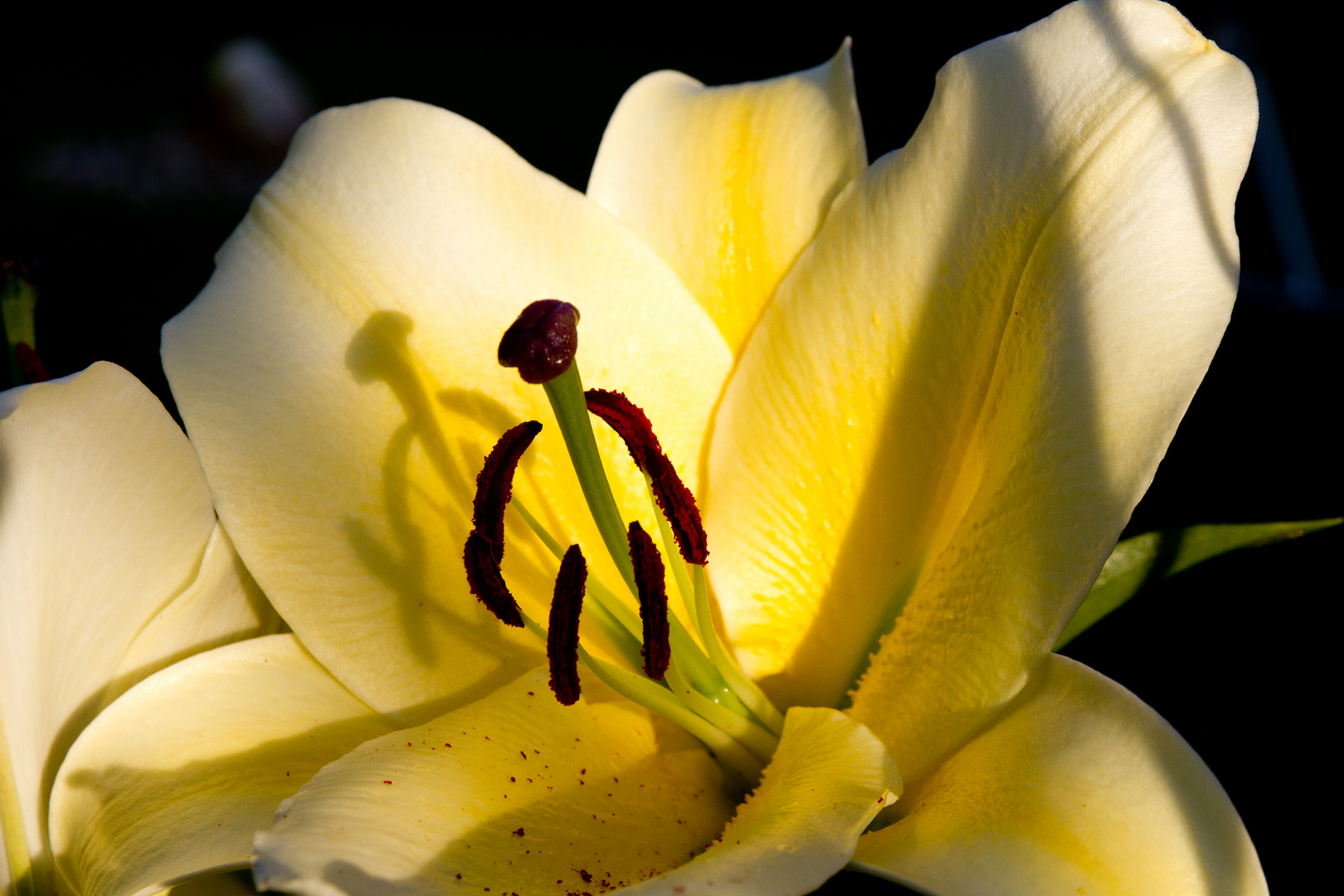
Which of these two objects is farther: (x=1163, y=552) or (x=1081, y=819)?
(x=1163, y=552)

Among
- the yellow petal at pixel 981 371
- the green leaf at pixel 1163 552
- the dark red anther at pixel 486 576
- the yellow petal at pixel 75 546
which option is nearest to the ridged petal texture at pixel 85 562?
the yellow petal at pixel 75 546

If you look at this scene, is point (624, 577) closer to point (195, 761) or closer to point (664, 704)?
point (664, 704)

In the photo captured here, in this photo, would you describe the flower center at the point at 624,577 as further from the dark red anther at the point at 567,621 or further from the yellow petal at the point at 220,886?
the yellow petal at the point at 220,886

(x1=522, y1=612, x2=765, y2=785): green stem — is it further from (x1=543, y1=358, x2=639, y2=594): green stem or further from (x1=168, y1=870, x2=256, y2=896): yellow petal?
(x1=168, y1=870, x2=256, y2=896): yellow petal

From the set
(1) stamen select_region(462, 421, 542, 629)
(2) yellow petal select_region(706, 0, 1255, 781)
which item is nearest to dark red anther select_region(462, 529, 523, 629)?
(1) stamen select_region(462, 421, 542, 629)

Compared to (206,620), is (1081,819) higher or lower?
lower

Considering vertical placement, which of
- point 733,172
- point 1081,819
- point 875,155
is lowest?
point 1081,819

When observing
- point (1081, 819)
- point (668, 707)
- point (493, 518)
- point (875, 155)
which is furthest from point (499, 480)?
point (875, 155)
